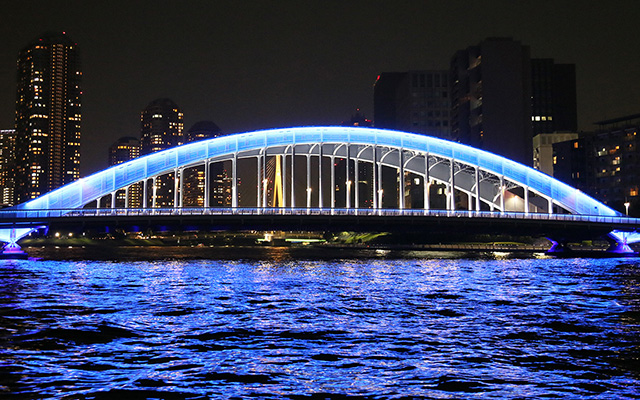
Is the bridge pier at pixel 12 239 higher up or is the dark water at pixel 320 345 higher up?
the bridge pier at pixel 12 239

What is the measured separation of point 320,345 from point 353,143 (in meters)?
82.3

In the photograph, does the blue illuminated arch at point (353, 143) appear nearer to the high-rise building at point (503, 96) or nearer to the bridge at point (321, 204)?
the bridge at point (321, 204)

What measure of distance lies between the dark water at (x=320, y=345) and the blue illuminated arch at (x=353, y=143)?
203 ft

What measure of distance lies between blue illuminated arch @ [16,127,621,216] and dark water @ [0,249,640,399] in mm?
61750

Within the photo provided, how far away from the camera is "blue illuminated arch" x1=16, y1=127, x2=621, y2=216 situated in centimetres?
9093

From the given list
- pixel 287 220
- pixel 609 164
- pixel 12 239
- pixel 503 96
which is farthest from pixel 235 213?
pixel 609 164

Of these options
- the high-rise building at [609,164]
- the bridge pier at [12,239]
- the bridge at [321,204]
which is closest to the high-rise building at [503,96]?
the high-rise building at [609,164]

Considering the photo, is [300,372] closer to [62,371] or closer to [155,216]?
[62,371]

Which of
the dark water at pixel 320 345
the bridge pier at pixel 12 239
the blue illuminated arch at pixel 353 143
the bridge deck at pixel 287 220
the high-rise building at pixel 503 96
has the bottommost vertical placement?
the dark water at pixel 320 345

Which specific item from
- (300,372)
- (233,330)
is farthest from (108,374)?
(233,330)

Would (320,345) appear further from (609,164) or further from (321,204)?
(609,164)

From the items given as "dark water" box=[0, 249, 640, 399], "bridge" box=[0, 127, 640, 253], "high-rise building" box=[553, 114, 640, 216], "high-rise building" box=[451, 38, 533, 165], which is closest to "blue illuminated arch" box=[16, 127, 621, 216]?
"bridge" box=[0, 127, 640, 253]

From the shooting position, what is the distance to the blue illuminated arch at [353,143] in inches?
3580

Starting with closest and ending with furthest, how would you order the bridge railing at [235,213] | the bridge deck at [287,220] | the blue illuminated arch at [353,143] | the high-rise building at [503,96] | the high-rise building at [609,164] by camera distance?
the bridge deck at [287,220] → the bridge railing at [235,213] → the blue illuminated arch at [353,143] → the high-rise building at [609,164] → the high-rise building at [503,96]
